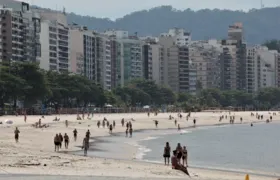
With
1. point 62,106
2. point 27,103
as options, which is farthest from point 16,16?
point 27,103

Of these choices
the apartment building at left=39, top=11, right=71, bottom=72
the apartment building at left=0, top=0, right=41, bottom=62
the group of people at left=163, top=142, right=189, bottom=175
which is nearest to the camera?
the group of people at left=163, top=142, right=189, bottom=175

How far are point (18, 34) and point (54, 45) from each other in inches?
777

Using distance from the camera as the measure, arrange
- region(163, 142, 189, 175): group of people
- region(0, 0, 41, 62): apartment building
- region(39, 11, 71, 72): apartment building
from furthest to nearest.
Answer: region(39, 11, 71, 72): apartment building, region(0, 0, 41, 62): apartment building, region(163, 142, 189, 175): group of people

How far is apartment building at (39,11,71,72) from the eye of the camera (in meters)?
180

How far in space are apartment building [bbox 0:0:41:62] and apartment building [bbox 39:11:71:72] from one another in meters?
4.41

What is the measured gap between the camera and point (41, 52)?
178250 mm

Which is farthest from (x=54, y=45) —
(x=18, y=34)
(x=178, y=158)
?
(x=178, y=158)

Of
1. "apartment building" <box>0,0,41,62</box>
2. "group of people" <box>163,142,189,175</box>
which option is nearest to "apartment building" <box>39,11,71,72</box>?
"apartment building" <box>0,0,41,62</box>

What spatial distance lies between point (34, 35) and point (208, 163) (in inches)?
5286

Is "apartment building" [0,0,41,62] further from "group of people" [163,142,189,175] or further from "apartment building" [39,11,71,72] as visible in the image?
"group of people" [163,142,189,175]

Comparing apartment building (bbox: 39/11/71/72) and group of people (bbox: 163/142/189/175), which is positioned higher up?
apartment building (bbox: 39/11/71/72)

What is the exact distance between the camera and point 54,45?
→ 7259 inches

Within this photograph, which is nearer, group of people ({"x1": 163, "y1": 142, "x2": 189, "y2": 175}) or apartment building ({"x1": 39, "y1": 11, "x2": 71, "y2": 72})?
group of people ({"x1": 163, "y1": 142, "x2": 189, "y2": 175})

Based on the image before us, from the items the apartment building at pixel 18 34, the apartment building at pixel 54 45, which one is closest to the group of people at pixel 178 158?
the apartment building at pixel 18 34
